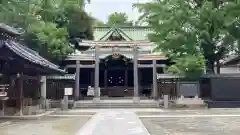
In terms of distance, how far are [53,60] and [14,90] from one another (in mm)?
15115

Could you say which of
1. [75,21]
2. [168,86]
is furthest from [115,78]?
[168,86]

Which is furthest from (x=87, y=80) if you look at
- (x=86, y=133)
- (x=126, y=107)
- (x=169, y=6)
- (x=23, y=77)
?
(x=86, y=133)

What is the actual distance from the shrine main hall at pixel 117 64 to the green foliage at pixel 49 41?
139 inches

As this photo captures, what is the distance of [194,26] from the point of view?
32.2 m

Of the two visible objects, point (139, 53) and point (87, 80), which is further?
point (87, 80)

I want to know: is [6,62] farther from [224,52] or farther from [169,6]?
[224,52]

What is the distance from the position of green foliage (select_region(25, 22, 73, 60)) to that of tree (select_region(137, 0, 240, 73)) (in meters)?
8.53

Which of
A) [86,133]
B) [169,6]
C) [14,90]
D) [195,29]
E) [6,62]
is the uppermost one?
[169,6]

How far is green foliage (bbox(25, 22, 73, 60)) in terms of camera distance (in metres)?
32.7

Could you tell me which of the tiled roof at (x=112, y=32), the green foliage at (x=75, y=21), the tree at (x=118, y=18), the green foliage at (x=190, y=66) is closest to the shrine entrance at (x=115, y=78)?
the tiled roof at (x=112, y=32)

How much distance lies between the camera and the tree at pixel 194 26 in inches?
1227

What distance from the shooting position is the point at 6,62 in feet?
71.1

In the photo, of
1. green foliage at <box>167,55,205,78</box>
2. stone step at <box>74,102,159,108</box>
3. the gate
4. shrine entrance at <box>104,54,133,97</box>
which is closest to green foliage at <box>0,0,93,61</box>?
shrine entrance at <box>104,54,133,97</box>

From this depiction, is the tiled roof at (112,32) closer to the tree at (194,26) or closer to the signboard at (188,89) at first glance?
the tree at (194,26)
